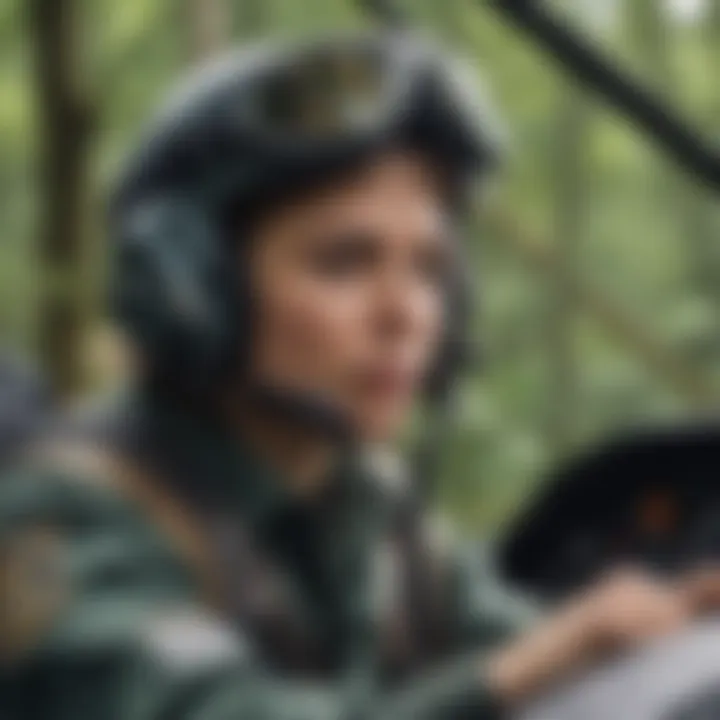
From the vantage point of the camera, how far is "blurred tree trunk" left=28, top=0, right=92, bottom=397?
0.94 meters

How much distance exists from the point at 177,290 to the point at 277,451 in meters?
0.09

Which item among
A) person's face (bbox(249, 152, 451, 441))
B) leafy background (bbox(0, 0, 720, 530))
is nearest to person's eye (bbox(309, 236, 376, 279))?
person's face (bbox(249, 152, 451, 441))

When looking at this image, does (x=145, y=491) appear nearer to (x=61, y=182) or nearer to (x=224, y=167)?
(x=224, y=167)

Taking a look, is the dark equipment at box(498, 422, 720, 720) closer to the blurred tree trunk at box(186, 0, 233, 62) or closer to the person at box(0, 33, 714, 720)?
the person at box(0, 33, 714, 720)

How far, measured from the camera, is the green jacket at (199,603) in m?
0.74

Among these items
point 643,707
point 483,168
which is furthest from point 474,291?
point 643,707

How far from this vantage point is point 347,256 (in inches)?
32.0

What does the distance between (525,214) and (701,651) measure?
35 cm

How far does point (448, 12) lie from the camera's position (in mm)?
984

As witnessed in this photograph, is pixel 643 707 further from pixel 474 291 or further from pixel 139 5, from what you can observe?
pixel 139 5

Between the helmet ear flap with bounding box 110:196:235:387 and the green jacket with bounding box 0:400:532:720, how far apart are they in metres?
0.03

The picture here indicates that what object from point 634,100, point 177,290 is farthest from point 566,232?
point 177,290

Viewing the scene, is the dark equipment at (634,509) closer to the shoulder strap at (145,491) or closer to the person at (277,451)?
the person at (277,451)

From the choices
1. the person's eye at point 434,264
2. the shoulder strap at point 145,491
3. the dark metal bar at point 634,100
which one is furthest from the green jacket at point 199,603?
the dark metal bar at point 634,100
